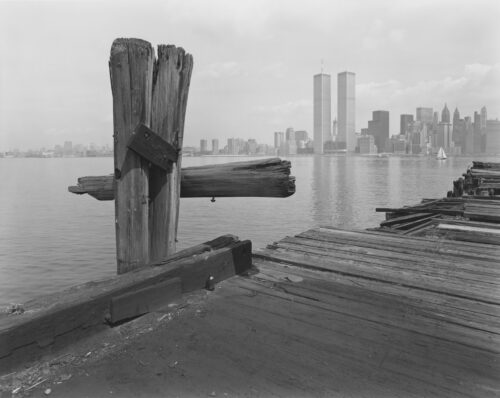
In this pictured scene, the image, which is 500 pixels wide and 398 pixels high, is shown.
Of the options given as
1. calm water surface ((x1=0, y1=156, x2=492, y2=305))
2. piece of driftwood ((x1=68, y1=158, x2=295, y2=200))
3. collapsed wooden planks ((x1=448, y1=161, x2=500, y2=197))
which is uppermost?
piece of driftwood ((x1=68, y1=158, x2=295, y2=200))

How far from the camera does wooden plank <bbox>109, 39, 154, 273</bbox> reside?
140 inches

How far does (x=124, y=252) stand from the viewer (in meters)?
3.89

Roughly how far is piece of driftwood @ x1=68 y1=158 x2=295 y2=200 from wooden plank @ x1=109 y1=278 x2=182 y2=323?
985mm

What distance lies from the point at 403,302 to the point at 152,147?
284 centimetres

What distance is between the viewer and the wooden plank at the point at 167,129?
12.4ft

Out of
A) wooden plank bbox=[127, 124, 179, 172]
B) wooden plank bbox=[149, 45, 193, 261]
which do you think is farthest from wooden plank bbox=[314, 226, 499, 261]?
wooden plank bbox=[127, 124, 179, 172]

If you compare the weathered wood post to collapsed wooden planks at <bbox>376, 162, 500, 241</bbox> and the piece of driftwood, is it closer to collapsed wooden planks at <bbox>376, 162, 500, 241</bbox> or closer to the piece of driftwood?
the piece of driftwood

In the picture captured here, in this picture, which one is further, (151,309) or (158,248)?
(158,248)

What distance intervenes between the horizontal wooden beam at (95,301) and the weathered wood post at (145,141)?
0.32 m

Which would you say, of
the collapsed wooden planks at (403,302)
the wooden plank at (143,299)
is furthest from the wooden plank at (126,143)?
the collapsed wooden planks at (403,302)

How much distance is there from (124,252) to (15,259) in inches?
618

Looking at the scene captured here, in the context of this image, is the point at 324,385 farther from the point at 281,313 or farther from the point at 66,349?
the point at 66,349

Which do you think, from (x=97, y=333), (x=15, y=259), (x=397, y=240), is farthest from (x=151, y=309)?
(x=15, y=259)

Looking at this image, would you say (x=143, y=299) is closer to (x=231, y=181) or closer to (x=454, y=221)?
(x=231, y=181)
